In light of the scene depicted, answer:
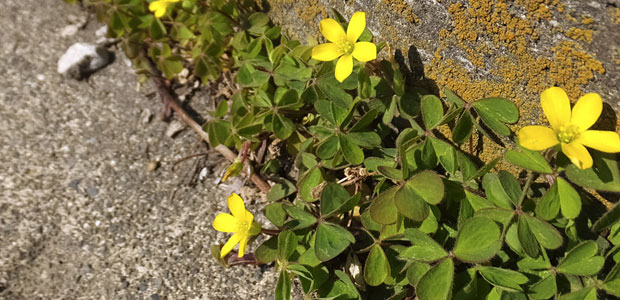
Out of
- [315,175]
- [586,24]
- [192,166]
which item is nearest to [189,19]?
[192,166]

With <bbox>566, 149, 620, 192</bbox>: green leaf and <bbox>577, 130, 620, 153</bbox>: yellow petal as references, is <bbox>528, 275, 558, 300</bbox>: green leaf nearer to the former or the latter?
<bbox>566, 149, 620, 192</bbox>: green leaf

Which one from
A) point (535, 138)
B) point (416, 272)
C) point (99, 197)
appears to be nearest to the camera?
point (535, 138)

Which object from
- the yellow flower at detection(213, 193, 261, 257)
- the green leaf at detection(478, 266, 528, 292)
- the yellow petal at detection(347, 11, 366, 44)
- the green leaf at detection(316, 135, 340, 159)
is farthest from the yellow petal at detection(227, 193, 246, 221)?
the green leaf at detection(478, 266, 528, 292)

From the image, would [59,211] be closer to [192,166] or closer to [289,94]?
[192,166]

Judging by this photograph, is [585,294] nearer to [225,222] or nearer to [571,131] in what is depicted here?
[571,131]

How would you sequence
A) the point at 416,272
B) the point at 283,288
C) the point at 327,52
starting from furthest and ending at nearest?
the point at 327,52, the point at 283,288, the point at 416,272

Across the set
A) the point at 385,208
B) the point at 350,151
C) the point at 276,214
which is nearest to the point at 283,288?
the point at 276,214
